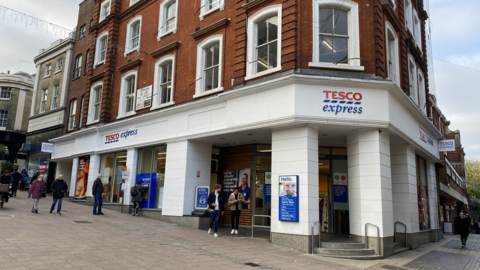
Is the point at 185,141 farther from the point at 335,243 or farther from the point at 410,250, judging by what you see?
the point at 410,250

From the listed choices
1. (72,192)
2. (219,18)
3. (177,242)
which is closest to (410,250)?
(177,242)

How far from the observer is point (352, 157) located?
1279cm

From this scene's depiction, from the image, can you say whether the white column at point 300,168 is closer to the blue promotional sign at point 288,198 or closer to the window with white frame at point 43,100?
the blue promotional sign at point 288,198

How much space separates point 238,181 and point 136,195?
16.2 feet

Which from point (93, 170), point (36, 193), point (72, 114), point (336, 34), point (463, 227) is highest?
point (336, 34)

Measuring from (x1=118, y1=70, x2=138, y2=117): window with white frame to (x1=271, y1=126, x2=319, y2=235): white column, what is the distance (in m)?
10.7

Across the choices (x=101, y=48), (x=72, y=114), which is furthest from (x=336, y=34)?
(x=72, y=114)

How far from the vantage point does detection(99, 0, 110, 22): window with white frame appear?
24.1 metres

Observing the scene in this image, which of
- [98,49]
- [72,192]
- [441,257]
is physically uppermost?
[98,49]

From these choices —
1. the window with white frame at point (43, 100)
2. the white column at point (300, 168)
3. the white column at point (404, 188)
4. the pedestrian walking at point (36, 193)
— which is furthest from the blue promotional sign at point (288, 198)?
the window with white frame at point (43, 100)

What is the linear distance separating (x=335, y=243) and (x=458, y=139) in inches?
1442

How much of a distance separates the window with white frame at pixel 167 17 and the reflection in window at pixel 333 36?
27.4ft

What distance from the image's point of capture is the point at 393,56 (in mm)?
15625

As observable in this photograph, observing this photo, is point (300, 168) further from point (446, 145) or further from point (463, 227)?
point (446, 145)
